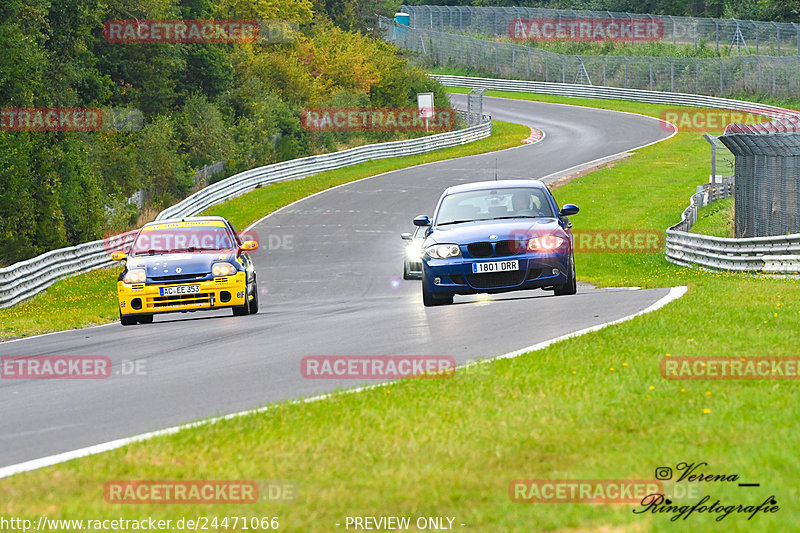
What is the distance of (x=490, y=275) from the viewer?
1382 centimetres

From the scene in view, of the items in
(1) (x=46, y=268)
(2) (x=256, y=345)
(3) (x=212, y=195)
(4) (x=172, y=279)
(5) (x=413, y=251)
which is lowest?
(3) (x=212, y=195)

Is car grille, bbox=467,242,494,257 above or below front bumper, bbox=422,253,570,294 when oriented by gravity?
above

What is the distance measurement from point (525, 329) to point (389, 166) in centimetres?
Answer: 4292

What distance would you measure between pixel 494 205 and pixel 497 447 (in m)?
9.04

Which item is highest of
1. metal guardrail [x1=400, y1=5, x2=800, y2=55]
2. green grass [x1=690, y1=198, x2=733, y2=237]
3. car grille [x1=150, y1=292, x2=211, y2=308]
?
metal guardrail [x1=400, y1=5, x2=800, y2=55]

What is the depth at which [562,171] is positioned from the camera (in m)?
50.0

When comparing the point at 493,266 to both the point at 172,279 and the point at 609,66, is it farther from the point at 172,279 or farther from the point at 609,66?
the point at 609,66

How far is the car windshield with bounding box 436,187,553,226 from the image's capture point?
1495cm

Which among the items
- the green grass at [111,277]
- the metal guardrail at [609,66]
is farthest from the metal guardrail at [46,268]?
the metal guardrail at [609,66]

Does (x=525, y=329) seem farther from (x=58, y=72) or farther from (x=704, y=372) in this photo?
(x=58, y=72)

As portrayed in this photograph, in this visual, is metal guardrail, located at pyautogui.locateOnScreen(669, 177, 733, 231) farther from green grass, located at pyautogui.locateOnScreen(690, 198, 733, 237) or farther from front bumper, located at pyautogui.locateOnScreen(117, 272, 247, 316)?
front bumper, located at pyautogui.locateOnScreen(117, 272, 247, 316)

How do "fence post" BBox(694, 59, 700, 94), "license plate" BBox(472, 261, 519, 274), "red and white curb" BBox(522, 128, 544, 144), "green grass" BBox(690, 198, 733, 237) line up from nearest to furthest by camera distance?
1. "license plate" BBox(472, 261, 519, 274)
2. "green grass" BBox(690, 198, 733, 237)
3. "red and white curb" BBox(522, 128, 544, 144)
4. "fence post" BBox(694, 59, 700, 94)

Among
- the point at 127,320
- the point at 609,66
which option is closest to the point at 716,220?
the point at 127,320

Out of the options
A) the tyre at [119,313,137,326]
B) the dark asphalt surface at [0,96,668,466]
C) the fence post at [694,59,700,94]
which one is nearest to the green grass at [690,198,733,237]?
the dark asphalt surface at [0,96,668,466]
